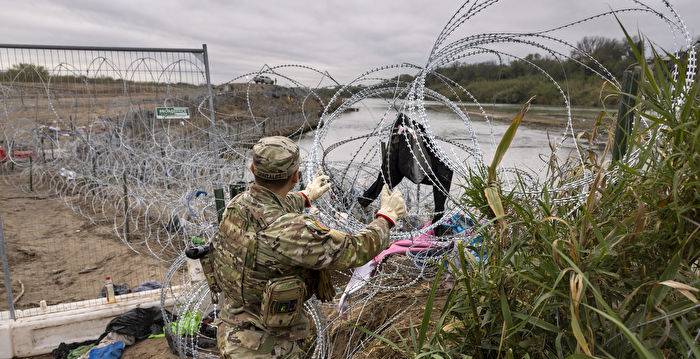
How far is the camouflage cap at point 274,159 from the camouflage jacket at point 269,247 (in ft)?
0.38

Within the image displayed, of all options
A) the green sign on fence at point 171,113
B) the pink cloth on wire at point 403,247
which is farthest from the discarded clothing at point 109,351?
the pink cloth on wire at point 403,247

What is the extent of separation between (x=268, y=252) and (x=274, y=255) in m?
0.04

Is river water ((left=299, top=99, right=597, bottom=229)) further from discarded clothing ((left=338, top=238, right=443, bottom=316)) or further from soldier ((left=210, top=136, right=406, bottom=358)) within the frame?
soldier ((left=210, top=136, right=406, bottom=358))

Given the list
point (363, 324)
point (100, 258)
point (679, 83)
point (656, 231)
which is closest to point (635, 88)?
point (679, 83)

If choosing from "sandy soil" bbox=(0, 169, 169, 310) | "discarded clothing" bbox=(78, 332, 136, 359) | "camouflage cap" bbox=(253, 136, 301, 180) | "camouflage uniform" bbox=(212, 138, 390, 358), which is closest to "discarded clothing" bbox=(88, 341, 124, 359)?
"discarded clothing" bbox=(78, 332, 136, 359)

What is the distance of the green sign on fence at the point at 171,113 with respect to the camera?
5.07m

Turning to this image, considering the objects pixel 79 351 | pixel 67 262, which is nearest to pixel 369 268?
pixel 79 351

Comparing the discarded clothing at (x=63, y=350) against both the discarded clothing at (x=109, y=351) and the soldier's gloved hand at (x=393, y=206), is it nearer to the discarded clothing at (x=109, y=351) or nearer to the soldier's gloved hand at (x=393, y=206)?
the discarded clothing at (x=109, y=351)

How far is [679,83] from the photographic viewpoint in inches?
62.6

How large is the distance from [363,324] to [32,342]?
3.51 metres

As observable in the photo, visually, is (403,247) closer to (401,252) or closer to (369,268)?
(401,252)

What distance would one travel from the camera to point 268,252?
2.30 m

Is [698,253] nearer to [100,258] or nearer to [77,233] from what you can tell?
[100,258]

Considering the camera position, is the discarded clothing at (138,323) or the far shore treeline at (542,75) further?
the discarded clothing at (138,323)
